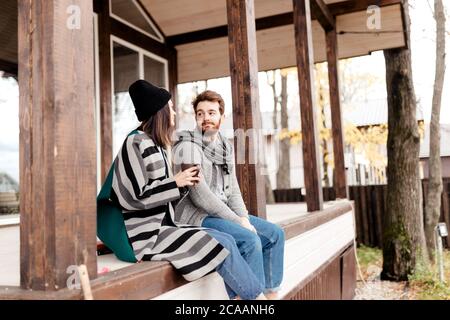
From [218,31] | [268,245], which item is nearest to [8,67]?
[218,31]

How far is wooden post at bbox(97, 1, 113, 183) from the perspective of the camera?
217 inches

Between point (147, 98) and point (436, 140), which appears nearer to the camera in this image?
point (147, 98)

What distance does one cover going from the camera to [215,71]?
7883 millimetres

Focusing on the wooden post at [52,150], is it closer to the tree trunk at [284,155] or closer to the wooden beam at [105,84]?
the wooden beam at [105,84]

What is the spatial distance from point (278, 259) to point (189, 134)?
0.95 metres

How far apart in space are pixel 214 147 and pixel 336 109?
4226 millimetres

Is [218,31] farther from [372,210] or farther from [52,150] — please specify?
[372,210]

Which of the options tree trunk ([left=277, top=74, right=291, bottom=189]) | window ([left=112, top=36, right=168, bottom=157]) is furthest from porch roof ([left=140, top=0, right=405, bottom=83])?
tree trunk ([left=277, top=74, right=291, bottom=189])

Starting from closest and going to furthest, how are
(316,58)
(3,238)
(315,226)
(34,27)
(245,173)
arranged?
(34,27) < (245,173) < (3,238) < (315,226) < (316,58)

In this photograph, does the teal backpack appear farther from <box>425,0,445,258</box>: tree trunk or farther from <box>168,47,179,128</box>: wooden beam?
<box>425,0,445,258</box>: tree trunk

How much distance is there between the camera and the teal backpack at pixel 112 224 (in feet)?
6.71

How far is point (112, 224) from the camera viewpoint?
2.10 meters
